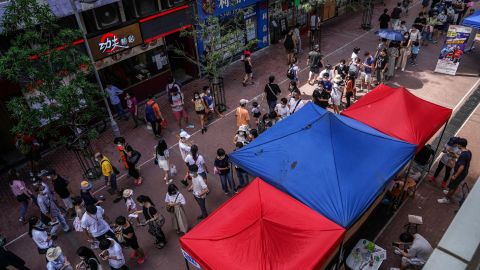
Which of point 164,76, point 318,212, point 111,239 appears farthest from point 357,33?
point 111,239

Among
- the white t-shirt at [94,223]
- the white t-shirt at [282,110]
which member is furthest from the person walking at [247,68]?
the white t-shirt at [94,223]

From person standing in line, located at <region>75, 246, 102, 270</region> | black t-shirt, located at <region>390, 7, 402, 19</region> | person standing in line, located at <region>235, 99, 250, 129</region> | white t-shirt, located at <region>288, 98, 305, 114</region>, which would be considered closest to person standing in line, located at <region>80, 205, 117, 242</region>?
person standing in line, located at <region>75, 246, 102, 270</region>

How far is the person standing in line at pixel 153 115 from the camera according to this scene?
489 inches

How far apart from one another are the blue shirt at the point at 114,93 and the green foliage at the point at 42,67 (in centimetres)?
306

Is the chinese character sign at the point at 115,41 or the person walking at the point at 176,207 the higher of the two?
the chinese character sign at the point at 115,41

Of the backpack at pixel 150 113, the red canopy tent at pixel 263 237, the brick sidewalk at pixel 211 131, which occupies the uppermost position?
the red canopy tent at pixel 263 237

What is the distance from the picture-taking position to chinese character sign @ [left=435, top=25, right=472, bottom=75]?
1538 centimetres

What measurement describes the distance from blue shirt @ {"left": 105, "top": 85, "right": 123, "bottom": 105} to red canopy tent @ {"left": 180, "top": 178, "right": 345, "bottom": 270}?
8.39 metres

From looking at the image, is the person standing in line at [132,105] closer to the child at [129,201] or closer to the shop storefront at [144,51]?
the shop storefront at [144,51]

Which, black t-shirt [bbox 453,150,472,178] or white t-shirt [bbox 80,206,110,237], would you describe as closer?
white t-shirt [bbox 80,206,110,237]

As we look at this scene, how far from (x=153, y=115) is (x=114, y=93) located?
228 centimetres

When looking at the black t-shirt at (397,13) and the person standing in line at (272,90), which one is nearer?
the person standing in line at (272,90)

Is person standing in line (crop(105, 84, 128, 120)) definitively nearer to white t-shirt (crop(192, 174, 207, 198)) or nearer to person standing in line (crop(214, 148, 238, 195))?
person standing in line (crop(214, 148, 238, 195))

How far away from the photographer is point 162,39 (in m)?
15.7
